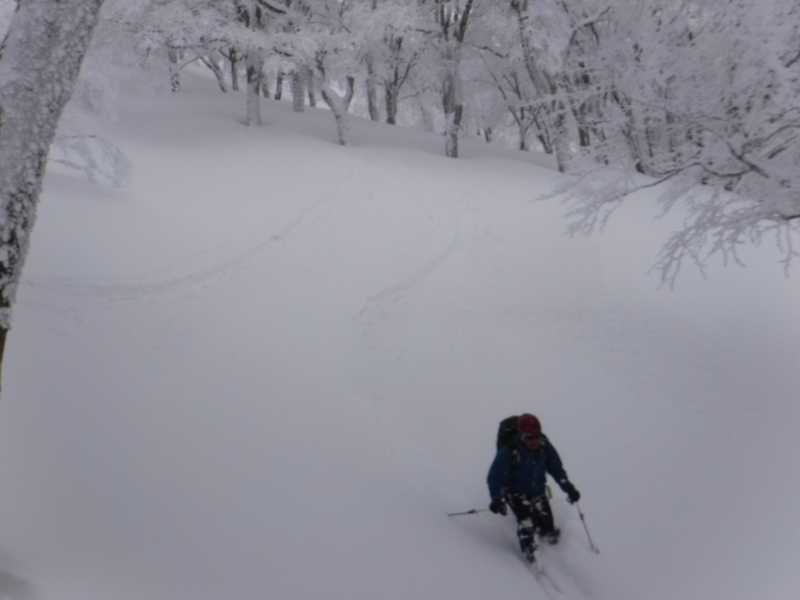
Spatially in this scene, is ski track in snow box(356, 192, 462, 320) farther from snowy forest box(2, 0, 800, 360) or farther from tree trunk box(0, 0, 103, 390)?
tree trunk box(0, 0, 103, 390)

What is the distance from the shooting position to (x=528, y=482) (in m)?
5.43

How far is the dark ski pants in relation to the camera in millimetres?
5312

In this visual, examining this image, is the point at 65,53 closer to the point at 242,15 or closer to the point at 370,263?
the point at 370,263

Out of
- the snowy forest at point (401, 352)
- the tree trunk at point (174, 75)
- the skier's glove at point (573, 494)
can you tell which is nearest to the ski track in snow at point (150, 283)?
the snowy forest at point (401, 352)

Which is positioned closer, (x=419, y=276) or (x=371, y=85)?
(x=419, y=276)

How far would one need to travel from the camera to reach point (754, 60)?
22.0ft

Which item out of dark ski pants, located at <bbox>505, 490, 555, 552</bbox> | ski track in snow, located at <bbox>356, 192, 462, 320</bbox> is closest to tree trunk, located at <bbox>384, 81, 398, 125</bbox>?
ski track in snow, located at <bbox>356, 192, 462, 320</bbox>

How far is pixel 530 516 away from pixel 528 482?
11.8 inches

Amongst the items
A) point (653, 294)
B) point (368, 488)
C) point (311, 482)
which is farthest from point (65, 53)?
point (653, 294)

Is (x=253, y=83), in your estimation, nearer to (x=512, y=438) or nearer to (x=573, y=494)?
(x=512, y=438)

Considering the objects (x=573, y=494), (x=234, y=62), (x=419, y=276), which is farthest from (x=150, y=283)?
(x=234, y=62)

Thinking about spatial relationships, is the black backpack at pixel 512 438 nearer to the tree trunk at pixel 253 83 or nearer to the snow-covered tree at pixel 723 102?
the snow-covered tree at pixel 723 102

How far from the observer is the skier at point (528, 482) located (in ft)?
17.3

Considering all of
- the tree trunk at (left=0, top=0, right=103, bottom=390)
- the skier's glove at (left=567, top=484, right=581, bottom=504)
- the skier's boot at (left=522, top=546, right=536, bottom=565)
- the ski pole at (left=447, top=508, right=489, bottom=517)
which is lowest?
the skier's boot at (left=522, top=546, right=536, bottom=565)
